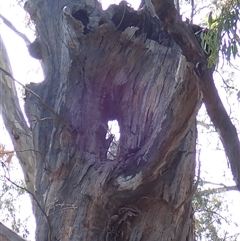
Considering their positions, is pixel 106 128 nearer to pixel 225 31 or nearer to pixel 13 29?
pixel 225 31

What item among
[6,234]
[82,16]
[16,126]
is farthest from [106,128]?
[16,126]

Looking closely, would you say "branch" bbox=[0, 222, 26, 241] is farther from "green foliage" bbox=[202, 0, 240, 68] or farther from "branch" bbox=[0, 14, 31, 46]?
"branch" bbox=[0, 14, 31, 46]

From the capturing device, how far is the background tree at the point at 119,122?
262 centimetres

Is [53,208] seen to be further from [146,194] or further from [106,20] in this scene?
[106,20]

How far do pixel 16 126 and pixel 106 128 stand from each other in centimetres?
145

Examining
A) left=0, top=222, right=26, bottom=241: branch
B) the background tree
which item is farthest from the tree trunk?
left=0, top=222, right=26, bottom=241: branch

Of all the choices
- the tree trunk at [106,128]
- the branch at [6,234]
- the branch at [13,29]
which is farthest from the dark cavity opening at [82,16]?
the branch at [13,29]

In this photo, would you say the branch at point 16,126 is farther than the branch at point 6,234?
Yes

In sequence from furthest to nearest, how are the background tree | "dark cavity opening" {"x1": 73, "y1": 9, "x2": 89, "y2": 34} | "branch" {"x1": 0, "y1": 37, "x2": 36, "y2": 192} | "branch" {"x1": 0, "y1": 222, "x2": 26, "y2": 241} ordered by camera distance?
"branch" {"x1": 0, "y1": 37, "x2": 36, "y2": 192} < "dark cavity opening" {"x1": 73, "y1": 9, "x2": 89, "y2": 34} < the background tree < "branch" {"x1": 0, "y1": 222, "x2": 26, "y2": 241}

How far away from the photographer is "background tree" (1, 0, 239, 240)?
262 centimetres

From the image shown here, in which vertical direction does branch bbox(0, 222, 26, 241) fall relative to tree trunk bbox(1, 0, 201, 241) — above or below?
below

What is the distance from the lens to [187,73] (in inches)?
95.7

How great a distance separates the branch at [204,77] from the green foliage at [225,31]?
27cm

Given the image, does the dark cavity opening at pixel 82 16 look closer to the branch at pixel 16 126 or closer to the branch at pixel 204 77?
the branch at pixel 16 126
